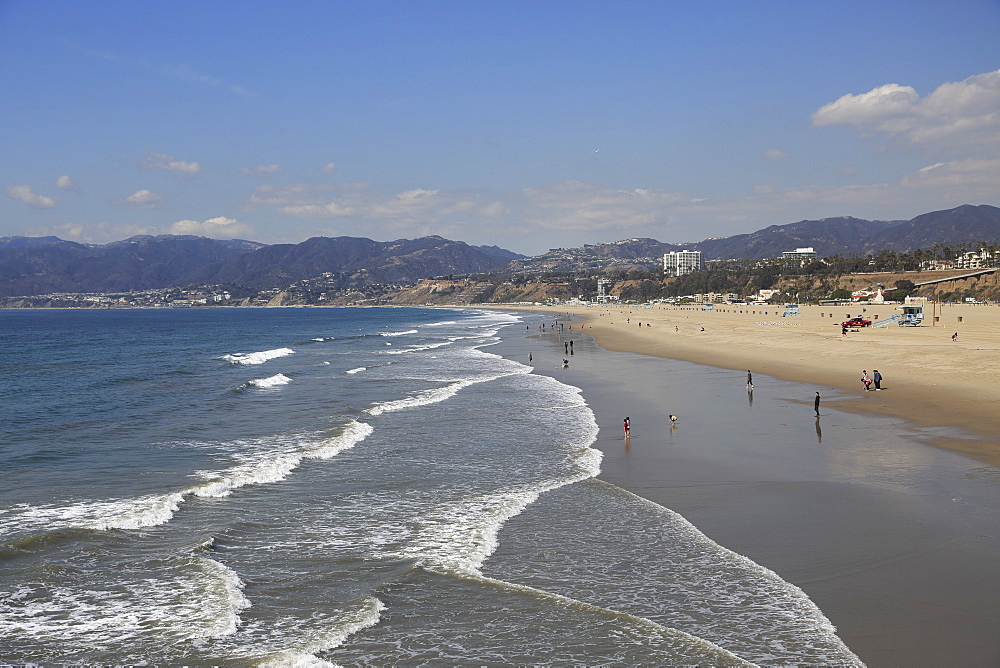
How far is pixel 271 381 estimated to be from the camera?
3500cm

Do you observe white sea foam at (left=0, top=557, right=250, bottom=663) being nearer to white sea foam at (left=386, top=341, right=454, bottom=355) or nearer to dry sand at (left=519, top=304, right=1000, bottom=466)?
dry sand at (left=519, top=304, right=1000, bottom=466)

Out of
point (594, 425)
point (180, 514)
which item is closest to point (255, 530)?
point (180, 514)

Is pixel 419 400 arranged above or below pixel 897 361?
below

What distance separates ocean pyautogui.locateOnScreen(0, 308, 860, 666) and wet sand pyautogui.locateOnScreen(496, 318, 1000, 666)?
24.8 inches

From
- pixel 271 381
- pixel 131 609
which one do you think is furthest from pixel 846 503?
pixel 271 381

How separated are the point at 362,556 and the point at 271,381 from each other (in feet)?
85.6

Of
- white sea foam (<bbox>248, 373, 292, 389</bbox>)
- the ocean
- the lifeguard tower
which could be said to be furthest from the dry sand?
white sea foam (<bbox>248, 373, 292, 389</bbox>)

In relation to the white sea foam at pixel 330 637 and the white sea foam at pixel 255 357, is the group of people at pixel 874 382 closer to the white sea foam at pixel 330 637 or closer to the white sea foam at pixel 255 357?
the white sea foam at pixel 330 637

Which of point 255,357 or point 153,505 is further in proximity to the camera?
point 255,357

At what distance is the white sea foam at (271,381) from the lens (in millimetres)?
33722

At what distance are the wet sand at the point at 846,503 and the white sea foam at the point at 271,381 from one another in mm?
16905

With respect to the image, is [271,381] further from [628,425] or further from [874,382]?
[874,382]

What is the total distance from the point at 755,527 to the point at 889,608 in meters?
3.37

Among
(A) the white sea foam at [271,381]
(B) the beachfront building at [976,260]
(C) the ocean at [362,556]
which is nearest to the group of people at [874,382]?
(C) the ocean at [362,556]
